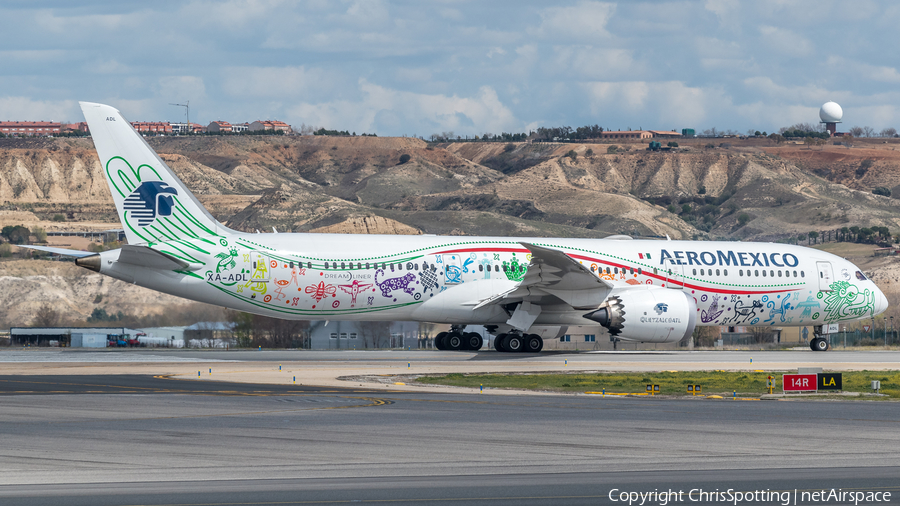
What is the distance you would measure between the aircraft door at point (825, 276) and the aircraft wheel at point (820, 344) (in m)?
A: 2.09

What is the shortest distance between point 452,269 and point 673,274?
8235 mm

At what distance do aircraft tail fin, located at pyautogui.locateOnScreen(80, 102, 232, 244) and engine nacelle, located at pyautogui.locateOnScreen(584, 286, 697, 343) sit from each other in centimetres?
1314

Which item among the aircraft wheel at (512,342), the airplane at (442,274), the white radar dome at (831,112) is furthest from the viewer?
the white radar dome at (831,112)

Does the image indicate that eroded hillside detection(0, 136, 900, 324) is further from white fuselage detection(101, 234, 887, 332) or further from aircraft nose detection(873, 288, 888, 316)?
aircraft nose detection(873, 288, 888, 316)

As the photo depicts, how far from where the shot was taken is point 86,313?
216ft

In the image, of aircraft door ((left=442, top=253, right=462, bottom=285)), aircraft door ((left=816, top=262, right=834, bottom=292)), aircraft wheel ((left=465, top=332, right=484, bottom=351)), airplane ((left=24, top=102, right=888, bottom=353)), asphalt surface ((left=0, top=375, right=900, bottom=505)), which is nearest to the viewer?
asphalt surface ((left=0, top=375, right=900, bottom=505))

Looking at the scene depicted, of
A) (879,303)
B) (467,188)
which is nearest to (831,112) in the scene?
(467,188)

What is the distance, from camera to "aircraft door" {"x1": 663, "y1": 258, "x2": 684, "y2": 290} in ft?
119

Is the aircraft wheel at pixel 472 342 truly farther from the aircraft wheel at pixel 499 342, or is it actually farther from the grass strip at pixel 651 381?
the grass strip at pixel 651 381

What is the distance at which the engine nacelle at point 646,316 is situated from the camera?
107 feet

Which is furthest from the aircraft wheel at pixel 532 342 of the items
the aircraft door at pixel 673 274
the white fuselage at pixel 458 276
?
the aircraft door at pixel 673 274

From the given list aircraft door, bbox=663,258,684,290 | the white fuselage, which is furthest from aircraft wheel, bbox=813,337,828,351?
aircraft door, bbox=663,258,684,290

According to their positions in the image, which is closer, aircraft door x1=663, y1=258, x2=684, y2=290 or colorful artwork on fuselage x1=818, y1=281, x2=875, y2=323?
aircraft door x1=663, y1=258, x2=684, y2=290

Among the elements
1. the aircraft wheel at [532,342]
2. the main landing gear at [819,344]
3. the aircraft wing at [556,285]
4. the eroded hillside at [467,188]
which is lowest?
the main landing gear at [819,344]
